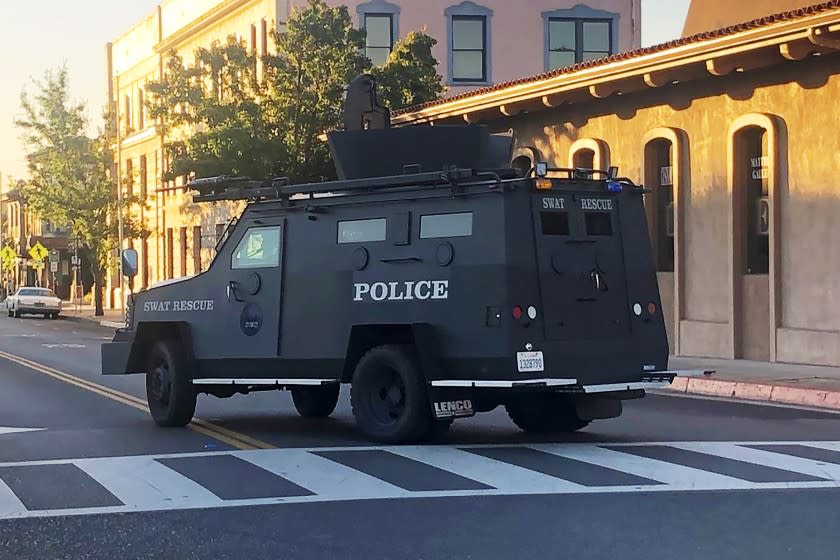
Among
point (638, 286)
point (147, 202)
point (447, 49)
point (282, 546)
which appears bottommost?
point (282, 546)

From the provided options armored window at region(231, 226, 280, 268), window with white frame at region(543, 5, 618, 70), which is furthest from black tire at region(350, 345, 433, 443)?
window with white frame at region(543, 5, 618, 70)

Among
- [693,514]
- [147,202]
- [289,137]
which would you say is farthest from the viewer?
[147,202]

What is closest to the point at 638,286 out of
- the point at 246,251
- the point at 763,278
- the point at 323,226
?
the point at 323,226

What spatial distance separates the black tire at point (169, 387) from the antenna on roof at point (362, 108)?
342cm

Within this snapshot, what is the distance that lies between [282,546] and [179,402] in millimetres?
6273

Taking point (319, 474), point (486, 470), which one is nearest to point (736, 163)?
point (486, 470)

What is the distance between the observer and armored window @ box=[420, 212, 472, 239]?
38.5 feet

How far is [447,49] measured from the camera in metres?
43.1

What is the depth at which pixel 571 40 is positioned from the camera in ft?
145

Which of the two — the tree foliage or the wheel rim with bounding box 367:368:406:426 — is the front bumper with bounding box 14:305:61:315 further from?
the wheel rim with bounding box 367:368:406:426

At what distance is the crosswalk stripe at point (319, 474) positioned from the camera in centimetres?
951

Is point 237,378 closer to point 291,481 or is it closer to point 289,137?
point 291,481

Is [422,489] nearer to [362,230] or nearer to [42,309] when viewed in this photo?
[362,230]

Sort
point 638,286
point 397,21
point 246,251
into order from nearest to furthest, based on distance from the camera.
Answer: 1. point 638,286
2. point 246,251
3. point 397,21
